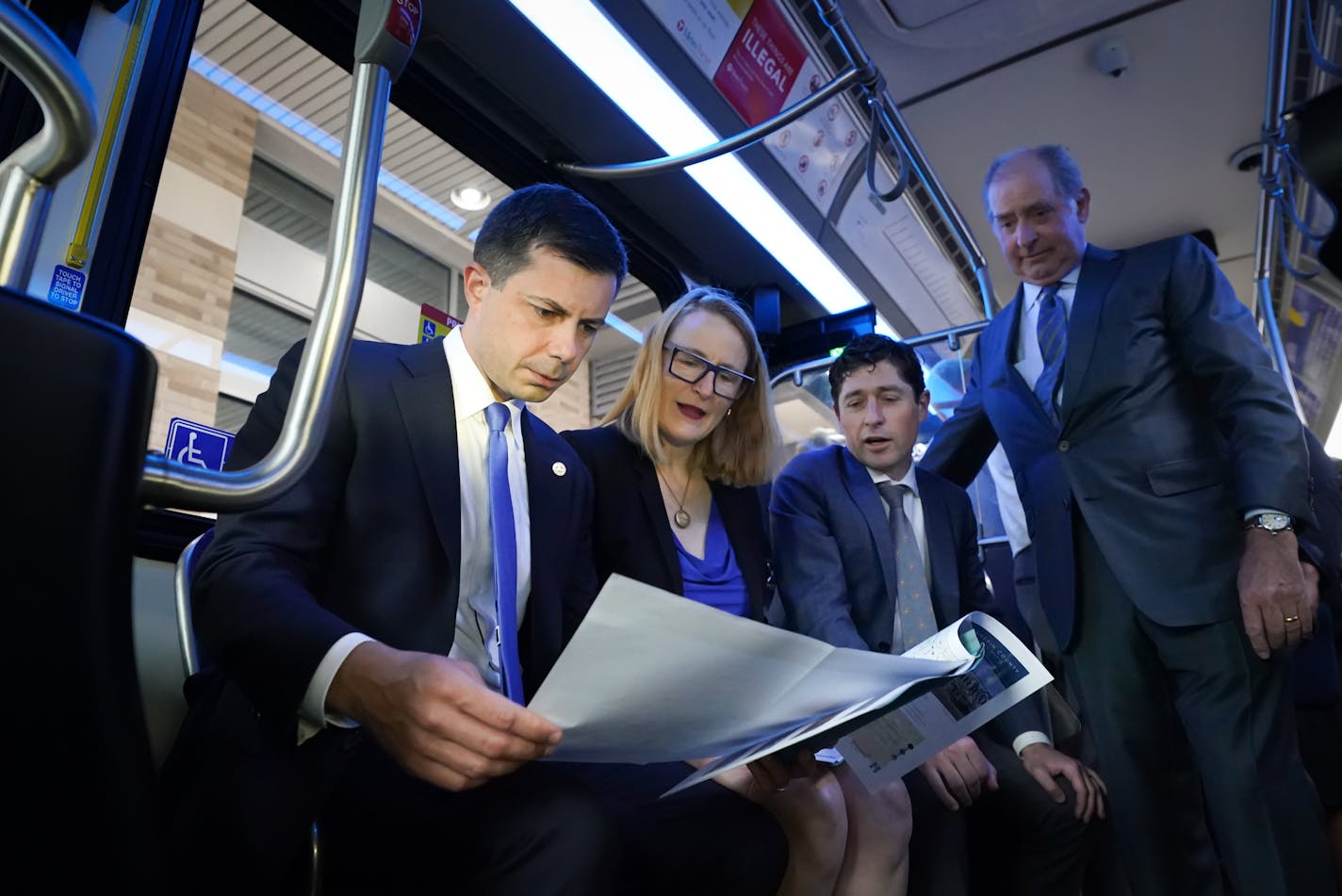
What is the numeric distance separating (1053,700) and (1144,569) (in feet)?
1.49

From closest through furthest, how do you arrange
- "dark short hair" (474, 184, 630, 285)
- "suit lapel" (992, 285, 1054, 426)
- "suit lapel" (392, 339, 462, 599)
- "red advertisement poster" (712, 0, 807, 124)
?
"suit lapel" (392, 339, 462, 599), "dark short hair" (474, 184, 630, 285), "suit lapel" (992, 285, 1054, 426), "red advertisement poster" (712, 0, 807, 124)

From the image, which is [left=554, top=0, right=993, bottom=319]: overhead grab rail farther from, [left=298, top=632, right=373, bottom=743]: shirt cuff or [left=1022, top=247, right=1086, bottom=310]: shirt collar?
[left=298, top=632, right=373, bottom=743]: shirt cuff

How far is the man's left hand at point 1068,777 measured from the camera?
167 centimetres

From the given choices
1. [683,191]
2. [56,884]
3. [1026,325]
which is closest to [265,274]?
[683,191]

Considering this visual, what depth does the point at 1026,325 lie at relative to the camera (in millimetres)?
1944

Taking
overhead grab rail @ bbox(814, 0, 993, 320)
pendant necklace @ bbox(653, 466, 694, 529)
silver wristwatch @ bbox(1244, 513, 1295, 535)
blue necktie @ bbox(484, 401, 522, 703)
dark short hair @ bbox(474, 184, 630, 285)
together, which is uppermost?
overhead grab rail @ bbox(814, 0, 993, 320)

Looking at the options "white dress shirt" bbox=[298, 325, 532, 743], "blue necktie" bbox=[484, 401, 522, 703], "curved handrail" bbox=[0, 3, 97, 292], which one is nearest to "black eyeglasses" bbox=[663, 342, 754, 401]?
"white dress shirt" bbox=[298, 325, 532, 743]

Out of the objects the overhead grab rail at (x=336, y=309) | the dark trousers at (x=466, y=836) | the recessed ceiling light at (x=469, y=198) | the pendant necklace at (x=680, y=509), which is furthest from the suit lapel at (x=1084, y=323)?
the recessed ceiling light at (x=469, y=198)

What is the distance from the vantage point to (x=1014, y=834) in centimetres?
170

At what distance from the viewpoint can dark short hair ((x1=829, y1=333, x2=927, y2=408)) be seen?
2.06 m

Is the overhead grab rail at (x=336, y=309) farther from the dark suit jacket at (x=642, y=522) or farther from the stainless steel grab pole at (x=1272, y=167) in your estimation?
the stainless steel grab pole at (x=1272, y=167)

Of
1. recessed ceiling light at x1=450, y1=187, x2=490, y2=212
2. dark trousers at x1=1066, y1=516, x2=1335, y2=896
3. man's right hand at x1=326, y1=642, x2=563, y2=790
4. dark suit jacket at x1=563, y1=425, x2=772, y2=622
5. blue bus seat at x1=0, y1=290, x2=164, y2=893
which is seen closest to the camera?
blue bus seat at x1=0, y1=290, x2=164, y2=893

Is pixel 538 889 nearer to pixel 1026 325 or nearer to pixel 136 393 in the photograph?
pixel 136 393

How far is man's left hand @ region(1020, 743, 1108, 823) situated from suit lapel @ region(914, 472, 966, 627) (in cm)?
32
